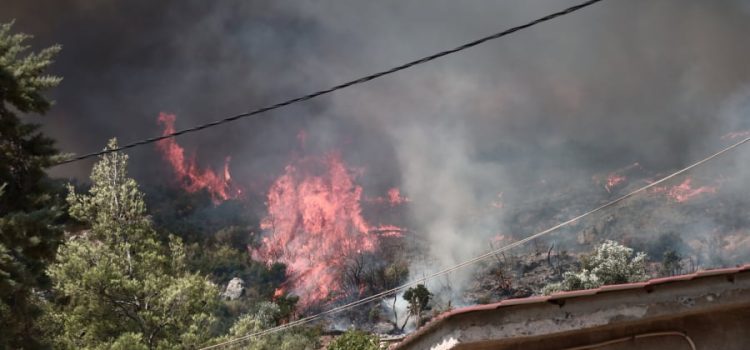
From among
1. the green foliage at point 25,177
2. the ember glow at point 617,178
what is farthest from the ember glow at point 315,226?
the green foliage at point 25,177

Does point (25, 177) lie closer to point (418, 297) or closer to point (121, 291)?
point (121, 291)

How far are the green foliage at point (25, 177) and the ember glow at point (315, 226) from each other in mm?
81305

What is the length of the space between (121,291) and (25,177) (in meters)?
8.17

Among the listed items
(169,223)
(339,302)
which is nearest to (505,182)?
(339,302)

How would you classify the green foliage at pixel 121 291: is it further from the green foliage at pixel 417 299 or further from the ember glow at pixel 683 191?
the ember glow at pixel 683 191

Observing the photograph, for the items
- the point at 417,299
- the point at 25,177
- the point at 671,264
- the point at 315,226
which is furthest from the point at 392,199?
the point at 25,177

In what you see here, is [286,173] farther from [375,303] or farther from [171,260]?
[171,260]

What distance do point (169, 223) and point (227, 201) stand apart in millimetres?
13647

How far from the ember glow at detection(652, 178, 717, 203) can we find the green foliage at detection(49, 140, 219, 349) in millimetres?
84662

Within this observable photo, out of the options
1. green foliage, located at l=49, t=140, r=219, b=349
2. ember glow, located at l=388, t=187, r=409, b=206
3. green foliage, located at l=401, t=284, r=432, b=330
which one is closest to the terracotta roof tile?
green foliage, located at l=49, t=140, r=219, b=349

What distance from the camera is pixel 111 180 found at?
79.8ft

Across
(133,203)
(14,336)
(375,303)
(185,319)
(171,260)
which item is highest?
(375,303)

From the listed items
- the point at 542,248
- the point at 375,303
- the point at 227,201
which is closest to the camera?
the point at 375,303

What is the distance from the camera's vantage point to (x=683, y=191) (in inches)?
3720
